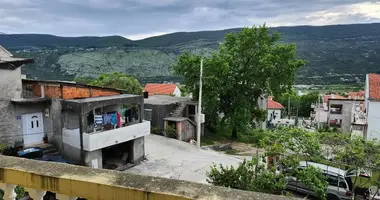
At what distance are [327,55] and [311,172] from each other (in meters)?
111

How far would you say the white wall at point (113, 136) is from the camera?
1293cm

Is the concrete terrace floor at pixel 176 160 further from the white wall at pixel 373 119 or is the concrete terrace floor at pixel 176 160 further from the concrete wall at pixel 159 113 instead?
the white wall at pixel 373 119

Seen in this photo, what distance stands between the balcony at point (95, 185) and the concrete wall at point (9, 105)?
12.9 m

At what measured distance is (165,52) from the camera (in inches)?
Answer: 2977

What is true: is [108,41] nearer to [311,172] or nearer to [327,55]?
[327,55]

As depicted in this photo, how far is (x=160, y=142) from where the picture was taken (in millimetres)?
20359

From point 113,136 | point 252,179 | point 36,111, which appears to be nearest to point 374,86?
point 252,179

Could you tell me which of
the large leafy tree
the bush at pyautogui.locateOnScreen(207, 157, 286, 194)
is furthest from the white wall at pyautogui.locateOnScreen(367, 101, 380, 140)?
the bush at pyautogui.locateOnScreen(207, 157, 286, 194)

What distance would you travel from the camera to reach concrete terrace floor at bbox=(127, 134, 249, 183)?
14844 millimetres

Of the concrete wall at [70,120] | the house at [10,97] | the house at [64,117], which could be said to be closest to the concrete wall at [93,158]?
the house at [64,117]

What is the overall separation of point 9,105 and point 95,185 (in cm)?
1374

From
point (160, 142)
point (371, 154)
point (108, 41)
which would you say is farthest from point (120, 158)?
point (108, 41)

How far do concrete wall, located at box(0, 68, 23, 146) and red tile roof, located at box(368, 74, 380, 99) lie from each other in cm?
2185

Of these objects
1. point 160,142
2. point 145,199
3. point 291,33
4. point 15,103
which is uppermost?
point 291,33
